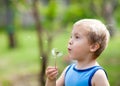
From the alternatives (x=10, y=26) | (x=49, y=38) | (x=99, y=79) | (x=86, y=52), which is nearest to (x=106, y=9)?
(x=49, y=38)

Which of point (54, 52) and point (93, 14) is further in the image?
point (93, 14)

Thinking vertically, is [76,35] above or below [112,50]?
above

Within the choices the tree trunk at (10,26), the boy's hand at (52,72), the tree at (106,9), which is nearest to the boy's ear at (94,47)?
the boy's hand at (52,72)

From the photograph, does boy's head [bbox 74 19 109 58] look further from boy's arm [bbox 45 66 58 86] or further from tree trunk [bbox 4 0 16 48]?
tree trunk [bbox 4 0 16 48]

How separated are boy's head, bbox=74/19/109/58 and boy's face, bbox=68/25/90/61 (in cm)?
3

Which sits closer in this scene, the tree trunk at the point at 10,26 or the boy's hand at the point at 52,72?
the boy's hand at the point at 52,72

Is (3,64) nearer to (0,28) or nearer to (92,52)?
(0,28)

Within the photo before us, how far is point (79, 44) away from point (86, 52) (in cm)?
9

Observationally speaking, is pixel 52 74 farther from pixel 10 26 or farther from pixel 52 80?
pixel 10 26

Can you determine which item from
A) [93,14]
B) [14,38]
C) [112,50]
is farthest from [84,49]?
[14,38]

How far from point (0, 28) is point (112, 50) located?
1059 cm

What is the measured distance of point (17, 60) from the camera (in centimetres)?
1734

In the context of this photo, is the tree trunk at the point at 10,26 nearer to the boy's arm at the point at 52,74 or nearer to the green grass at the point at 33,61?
the green grass at the point at 33,61

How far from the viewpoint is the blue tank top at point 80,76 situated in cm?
413
